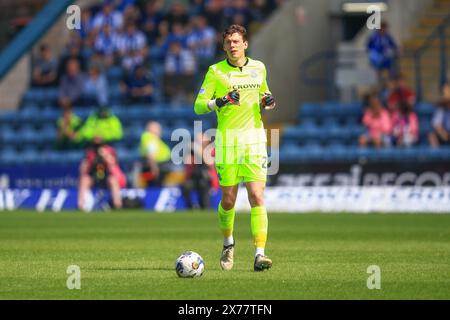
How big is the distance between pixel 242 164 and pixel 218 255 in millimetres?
2332

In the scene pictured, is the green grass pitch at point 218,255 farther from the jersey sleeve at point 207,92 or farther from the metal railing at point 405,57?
the metal railing at point 405,57

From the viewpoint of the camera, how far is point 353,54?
1180 inches

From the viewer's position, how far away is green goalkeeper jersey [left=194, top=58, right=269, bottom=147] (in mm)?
12852

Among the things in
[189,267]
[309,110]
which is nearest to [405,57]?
[309,110]

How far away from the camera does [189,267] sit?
→ 1182cm

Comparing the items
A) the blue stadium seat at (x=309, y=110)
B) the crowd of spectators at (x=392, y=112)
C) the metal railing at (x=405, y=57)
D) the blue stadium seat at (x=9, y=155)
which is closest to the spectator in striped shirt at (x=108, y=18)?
the blue stadium seat at (x=9, y=155)

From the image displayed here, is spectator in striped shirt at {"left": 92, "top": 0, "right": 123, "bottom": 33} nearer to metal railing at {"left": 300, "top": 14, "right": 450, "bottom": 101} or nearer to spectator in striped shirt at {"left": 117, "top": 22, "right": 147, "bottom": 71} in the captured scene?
spectator in striped shirt at {"left": 117, "top": 22, "right": 147, "bottom": 71}

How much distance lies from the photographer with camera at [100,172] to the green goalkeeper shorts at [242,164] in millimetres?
15527

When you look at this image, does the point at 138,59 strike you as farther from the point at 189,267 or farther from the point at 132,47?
the point at 189,267

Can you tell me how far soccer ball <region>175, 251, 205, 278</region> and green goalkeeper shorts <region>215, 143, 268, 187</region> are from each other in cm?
118

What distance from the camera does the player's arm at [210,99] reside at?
12422 millimetres

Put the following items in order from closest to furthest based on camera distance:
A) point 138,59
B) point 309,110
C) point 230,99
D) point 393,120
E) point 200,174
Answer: point 230,99, point 393,120, point 200,174, point 309,110, point 138,59

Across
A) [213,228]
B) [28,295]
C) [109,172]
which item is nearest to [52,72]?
[109,172]
